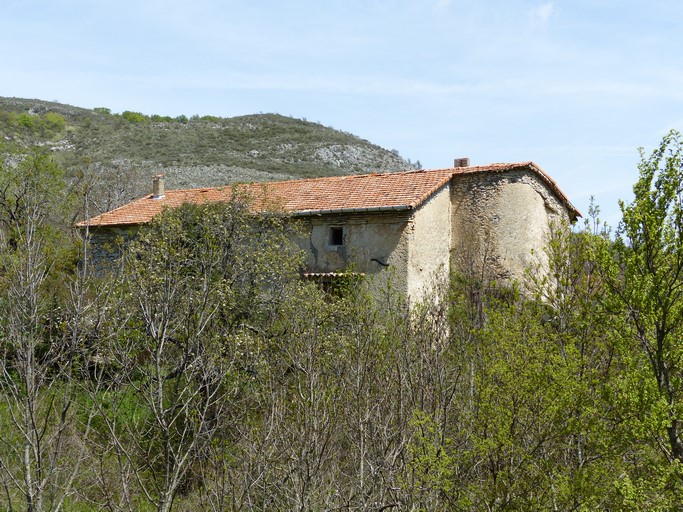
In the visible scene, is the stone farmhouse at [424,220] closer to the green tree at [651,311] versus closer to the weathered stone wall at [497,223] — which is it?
the weathered stone wall at [497,223]

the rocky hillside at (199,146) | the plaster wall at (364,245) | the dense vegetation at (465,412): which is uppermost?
the rocky hillside at (199,146)

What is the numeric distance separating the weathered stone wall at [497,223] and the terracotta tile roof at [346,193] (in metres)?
0.40

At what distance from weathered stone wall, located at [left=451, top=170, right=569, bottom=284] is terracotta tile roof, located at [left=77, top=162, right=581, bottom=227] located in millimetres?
398

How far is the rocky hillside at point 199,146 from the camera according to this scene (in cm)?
4591

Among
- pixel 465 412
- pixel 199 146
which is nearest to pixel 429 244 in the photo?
pixel 465 412

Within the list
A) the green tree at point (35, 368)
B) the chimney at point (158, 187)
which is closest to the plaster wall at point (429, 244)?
the green tree at point (35, 368)

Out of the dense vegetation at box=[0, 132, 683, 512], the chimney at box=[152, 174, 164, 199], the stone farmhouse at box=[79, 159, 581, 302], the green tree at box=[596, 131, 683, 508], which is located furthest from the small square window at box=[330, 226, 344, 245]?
the green tree at box=[596, 131, 683, 508]

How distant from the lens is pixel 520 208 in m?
19.5

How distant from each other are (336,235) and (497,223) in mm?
4438

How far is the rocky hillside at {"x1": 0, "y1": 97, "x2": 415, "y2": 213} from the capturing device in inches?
1807

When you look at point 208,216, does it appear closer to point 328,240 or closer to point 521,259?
point 328,240

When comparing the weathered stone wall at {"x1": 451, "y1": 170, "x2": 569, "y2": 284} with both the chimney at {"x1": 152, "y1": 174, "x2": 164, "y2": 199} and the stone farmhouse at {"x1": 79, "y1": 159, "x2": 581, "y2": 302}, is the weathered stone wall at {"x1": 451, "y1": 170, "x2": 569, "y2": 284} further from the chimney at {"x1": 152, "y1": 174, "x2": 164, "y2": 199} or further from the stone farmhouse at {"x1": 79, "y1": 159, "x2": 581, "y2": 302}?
the chimney at {"x1": 152, "y1": 174, "x2": 164, "y2": 199}

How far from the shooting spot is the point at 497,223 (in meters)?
19.4

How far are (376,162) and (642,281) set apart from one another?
4557 centimetres
